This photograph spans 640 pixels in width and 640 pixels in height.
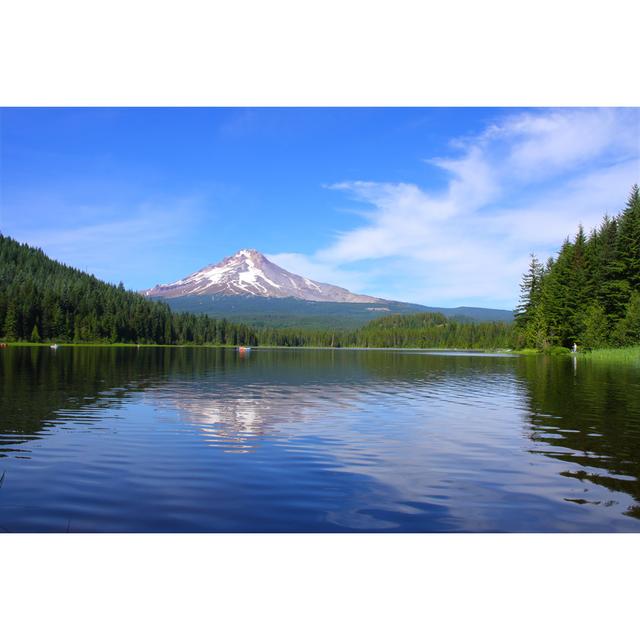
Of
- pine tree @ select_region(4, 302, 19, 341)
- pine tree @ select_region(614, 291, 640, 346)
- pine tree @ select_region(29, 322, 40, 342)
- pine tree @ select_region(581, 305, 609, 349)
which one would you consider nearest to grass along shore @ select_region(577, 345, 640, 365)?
pine tree @ select_region(581, 305, 609, 349)

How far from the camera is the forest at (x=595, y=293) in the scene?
77.8 metres

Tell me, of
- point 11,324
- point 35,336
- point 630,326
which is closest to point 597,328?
point 630,326

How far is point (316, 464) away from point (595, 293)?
85.5 m

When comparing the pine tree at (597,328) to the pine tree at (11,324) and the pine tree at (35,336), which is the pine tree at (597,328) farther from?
the pine tree at (11,324)

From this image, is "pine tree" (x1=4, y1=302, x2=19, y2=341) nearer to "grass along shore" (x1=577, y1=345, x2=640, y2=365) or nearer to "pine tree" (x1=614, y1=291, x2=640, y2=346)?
"grass along shore" (x1=577, y1=345, x2=640, y2=365)

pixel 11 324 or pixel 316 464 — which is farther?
pixel 11 324

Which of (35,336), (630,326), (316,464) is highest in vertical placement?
(630,326)

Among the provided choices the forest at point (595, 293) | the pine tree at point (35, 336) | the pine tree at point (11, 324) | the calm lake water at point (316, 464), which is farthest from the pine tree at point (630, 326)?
the pine tree at point (11, 324)

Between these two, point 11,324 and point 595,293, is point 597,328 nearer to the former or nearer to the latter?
point 595,293

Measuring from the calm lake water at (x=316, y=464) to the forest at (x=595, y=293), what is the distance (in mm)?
53756

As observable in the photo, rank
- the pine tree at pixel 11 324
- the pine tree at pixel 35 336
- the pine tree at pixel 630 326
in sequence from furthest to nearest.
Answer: the pine tree at pixel 35 336, the pine tree at pixel 11 324, the pine tree at pixel 630 326

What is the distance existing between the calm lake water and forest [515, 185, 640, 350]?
2116 inches

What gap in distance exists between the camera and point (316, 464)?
1541 cm

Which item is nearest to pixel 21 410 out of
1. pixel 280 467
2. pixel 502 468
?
pixel 280 467
